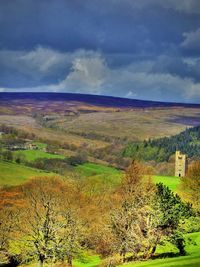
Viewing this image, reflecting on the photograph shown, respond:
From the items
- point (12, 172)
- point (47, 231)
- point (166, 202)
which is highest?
point (166, 202)

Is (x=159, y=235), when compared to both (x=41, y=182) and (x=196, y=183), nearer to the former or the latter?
(x=196, y=183)

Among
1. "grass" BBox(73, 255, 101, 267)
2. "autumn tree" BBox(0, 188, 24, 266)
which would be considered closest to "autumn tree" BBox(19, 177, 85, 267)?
"autumn tree" BBox(0, 188, 24, 266)

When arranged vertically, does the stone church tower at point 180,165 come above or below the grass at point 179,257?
below

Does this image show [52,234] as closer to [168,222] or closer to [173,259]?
[168,222]

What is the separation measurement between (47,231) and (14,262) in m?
20.2

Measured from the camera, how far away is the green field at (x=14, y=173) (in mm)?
168750

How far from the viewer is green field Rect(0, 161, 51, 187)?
554 ft

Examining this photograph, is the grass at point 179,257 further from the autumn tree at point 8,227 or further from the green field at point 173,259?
the autumn tree at point 8,227

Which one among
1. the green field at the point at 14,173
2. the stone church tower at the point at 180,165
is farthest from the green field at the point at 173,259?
the stone church tower at the point at 180,165

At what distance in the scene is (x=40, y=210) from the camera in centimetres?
8156

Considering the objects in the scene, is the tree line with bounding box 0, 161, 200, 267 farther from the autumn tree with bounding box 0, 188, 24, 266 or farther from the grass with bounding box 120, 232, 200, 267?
the grass with bounding box 120, 232, 200, 267

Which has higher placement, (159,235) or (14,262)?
(159,235)

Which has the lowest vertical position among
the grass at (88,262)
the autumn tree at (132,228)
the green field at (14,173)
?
the green field at (14,173)

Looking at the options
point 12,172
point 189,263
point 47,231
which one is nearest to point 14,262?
point 47,231
